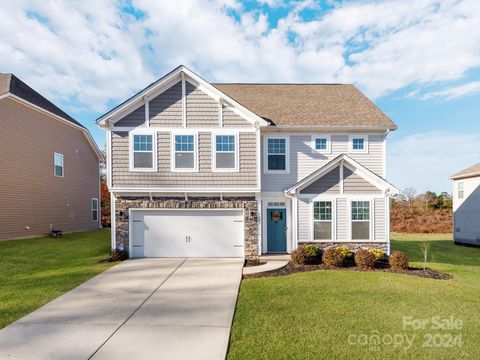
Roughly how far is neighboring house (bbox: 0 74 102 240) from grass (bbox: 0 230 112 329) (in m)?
1.82

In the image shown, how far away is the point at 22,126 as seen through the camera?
15562 millimetres

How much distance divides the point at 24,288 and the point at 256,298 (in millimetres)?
6212

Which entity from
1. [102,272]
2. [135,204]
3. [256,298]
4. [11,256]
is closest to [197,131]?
[135,204]

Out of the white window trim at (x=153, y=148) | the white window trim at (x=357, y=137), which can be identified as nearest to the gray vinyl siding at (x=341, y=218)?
the white window trim at (x=357, y=137)

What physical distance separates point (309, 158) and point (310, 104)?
2990 mm

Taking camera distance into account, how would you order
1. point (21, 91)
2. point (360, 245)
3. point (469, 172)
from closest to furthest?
point (360, 245)
point (21, 91)
point (469, 172)

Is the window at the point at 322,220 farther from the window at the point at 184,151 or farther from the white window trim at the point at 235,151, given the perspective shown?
the window at the point at 184,151

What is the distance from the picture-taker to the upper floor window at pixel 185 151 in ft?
36.6

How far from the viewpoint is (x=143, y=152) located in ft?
36.5

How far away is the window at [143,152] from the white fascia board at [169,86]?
1.16 metres

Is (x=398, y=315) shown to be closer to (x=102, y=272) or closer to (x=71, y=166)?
(x=102, y=272)

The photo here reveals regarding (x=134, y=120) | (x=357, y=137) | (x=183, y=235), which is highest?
(x=134, y=120)

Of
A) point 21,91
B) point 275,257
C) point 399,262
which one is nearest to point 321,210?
point 275,257

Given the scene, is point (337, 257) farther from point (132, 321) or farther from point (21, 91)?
point (21, 91)
